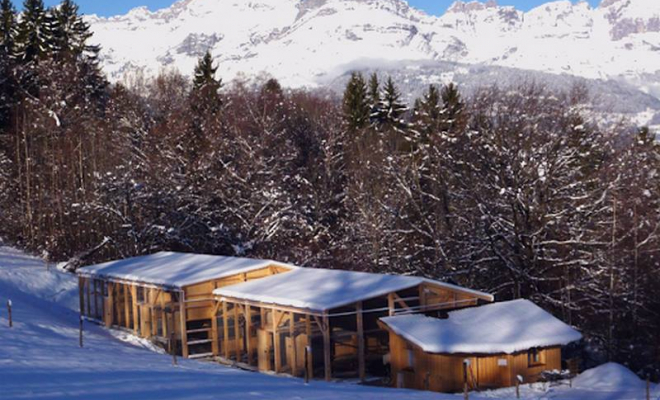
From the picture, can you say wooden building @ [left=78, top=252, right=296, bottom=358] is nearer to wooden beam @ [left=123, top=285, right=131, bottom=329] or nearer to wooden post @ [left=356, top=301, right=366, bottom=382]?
wooden beam @ [left=123, top=285, right=131, bottom=329]

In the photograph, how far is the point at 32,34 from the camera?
167 ft

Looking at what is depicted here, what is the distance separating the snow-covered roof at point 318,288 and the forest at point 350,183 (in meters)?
7.06

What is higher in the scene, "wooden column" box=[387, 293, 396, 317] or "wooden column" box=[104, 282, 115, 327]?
"wooden column" box=[387, 293, 396, 317]

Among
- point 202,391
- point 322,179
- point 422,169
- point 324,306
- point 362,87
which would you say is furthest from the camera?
point 362,87

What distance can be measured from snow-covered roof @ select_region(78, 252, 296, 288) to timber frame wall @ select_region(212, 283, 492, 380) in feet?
6.22

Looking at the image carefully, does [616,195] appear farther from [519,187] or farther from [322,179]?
[322,179]

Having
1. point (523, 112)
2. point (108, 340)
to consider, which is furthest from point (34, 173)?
point (523, 112)

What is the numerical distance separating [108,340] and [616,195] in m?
18.6

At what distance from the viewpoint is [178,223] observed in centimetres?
4134

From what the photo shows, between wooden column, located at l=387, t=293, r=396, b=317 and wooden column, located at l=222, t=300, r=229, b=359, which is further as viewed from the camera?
wooden column, located at l=222, t=300, r=229, b=359

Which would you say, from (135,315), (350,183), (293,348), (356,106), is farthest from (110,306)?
(356,106)

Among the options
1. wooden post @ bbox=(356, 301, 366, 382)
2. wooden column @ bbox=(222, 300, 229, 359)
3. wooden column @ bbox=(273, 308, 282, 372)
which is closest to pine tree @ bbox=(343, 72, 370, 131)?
wooden column @ bbox=(222, 300, 229, 359)

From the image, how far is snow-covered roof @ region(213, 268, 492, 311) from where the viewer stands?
73.8 ft

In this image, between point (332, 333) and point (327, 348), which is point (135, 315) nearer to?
point (332, 333)
